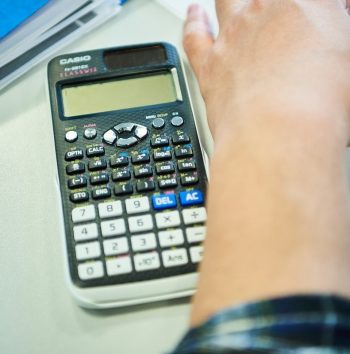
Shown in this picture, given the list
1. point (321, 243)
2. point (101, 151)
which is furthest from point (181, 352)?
point (101, 151)

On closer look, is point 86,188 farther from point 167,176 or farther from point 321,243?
point 321,243

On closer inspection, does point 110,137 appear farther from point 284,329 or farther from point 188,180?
point 284,329

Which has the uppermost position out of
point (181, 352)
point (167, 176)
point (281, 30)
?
point (281, 30)

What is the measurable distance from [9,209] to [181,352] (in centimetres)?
21

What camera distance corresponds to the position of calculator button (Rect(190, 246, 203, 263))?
14.8 inches

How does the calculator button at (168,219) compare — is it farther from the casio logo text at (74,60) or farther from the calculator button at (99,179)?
the casio logo text at (74,60)

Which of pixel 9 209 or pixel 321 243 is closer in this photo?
pixel 321 243

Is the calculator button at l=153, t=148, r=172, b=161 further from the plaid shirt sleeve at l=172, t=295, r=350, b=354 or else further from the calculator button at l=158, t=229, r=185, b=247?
the plaid shirt sleeve at l=172, t=295, r=350, b=354

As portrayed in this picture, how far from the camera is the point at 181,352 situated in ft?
0.90

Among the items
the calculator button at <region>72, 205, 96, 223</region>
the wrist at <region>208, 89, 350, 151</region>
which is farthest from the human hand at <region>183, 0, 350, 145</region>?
the calculator button at <region>72, 205, 96, 223</region>

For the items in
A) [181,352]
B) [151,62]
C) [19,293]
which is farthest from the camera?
[151,62]

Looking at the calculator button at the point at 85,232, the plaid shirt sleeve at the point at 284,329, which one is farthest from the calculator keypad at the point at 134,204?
the plaid shirt sleeve at the point at 284,329

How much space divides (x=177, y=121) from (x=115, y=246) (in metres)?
0.12

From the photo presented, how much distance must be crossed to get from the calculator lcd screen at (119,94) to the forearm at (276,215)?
0.12 metres
